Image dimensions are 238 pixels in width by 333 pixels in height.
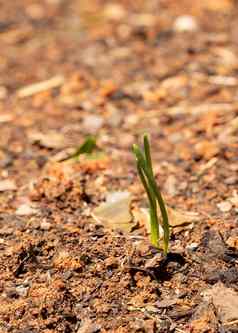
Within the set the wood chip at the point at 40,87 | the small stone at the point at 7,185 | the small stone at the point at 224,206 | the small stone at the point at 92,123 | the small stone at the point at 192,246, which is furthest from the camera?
the wood chip at the point at 40,87

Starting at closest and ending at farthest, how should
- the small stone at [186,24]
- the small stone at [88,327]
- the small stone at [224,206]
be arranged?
the small stone at [88,327] → the small stone at [224,206] → the small stone at [186,24]

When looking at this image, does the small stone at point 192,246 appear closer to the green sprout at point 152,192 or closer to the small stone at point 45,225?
the green sprout at point 152,192

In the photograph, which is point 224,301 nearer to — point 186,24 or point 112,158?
point 112,158

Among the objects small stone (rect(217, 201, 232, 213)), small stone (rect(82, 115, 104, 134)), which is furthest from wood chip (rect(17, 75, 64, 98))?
small stone (rect(217, 201, 232, 213))

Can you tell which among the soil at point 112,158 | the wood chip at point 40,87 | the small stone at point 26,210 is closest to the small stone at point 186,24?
the soil at point 112,158

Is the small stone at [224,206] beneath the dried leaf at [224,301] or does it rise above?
beneath

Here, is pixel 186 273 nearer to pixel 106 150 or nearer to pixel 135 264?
pixel 135 264
